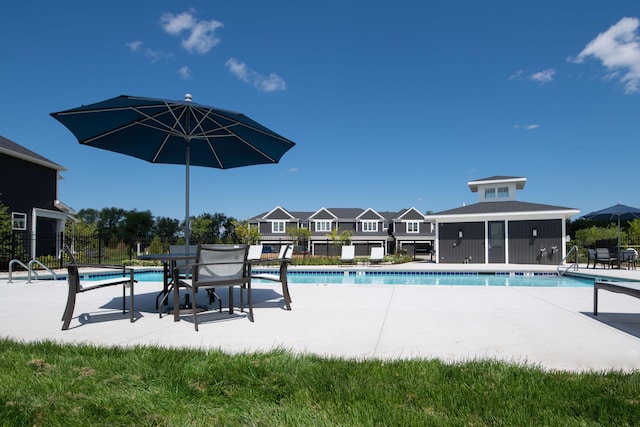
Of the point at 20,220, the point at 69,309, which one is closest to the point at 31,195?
the point at 20,220

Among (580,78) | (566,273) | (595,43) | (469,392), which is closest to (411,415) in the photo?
(469,392)

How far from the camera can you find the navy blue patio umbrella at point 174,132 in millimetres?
4820

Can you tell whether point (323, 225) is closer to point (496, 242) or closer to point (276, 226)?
point (276, 226)

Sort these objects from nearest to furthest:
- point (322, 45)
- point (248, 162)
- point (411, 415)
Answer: point (411, 415) < point (248, 162) < point (322, 45)

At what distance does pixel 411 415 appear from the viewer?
1.95 metres

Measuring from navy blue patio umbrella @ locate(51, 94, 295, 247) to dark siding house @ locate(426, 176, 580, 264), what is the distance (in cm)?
1666

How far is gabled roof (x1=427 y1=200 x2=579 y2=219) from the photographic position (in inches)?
784

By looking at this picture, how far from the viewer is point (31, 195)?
68.3ft

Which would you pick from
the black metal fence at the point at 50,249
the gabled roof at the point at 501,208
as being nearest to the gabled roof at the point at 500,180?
the gabled roof at the point at 501,208

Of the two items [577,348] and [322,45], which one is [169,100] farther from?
[322,45]

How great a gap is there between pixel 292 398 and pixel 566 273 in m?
14.0

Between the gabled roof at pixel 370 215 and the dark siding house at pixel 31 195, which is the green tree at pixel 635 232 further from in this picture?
the dark siding house at pixel 31 195

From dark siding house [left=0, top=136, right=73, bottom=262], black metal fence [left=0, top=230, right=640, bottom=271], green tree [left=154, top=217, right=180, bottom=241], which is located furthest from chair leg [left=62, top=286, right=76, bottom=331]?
green tree [left=154, top=217, right=180, bottom=241]

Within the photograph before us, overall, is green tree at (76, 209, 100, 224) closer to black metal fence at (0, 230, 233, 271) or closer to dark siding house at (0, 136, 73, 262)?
black metal fence at (0, 230, 233, 271)
